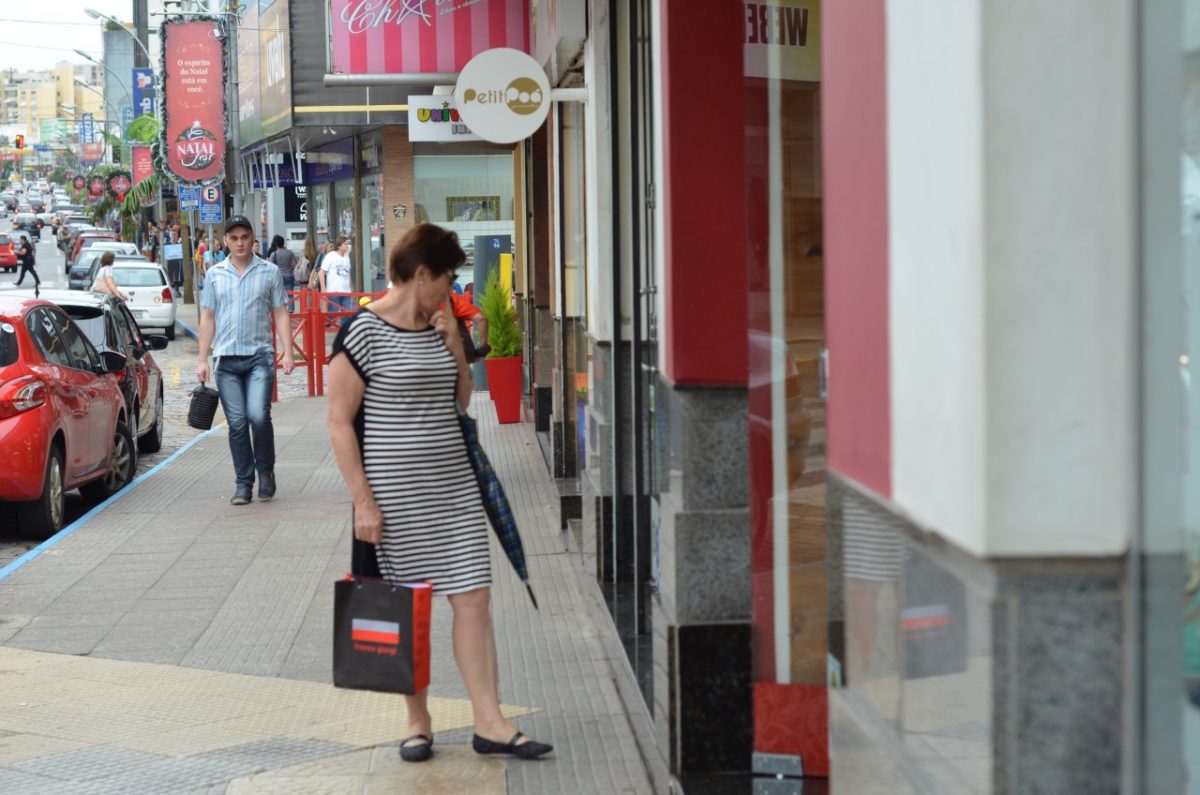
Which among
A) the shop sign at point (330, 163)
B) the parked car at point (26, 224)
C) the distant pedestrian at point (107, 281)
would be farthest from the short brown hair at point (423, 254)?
→ the parked car at point (26, 224)

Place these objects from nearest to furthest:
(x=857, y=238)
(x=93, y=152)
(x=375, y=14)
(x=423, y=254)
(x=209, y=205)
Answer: (x=857, y=238) → (x=423, y=254) → (x=375, y=14) → (x=209, y=205) → (x=93, y=152)

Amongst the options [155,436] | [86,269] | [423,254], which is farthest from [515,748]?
[86,269]

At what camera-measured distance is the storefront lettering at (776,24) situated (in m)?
5.00

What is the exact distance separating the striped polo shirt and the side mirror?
155 cm

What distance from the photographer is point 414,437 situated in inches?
205

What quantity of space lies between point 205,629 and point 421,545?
9.40 ft

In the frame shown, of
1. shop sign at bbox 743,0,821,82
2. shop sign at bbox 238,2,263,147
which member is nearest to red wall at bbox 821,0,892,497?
shop sign at bbox 743,0,821,82

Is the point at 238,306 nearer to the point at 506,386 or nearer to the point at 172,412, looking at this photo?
the point at 506,386

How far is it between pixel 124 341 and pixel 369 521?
1031cm

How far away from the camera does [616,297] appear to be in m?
7.73

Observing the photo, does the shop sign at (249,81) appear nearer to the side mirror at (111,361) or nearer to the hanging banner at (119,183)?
the side mirror at (111,361)

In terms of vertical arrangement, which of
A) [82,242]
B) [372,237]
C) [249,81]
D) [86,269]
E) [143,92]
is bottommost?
[86,269]

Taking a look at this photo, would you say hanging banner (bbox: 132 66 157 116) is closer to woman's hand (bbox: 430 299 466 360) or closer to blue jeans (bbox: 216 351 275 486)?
blue jeans (bbox: 216 351 275 486)

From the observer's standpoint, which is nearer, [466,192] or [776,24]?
[776,24]
